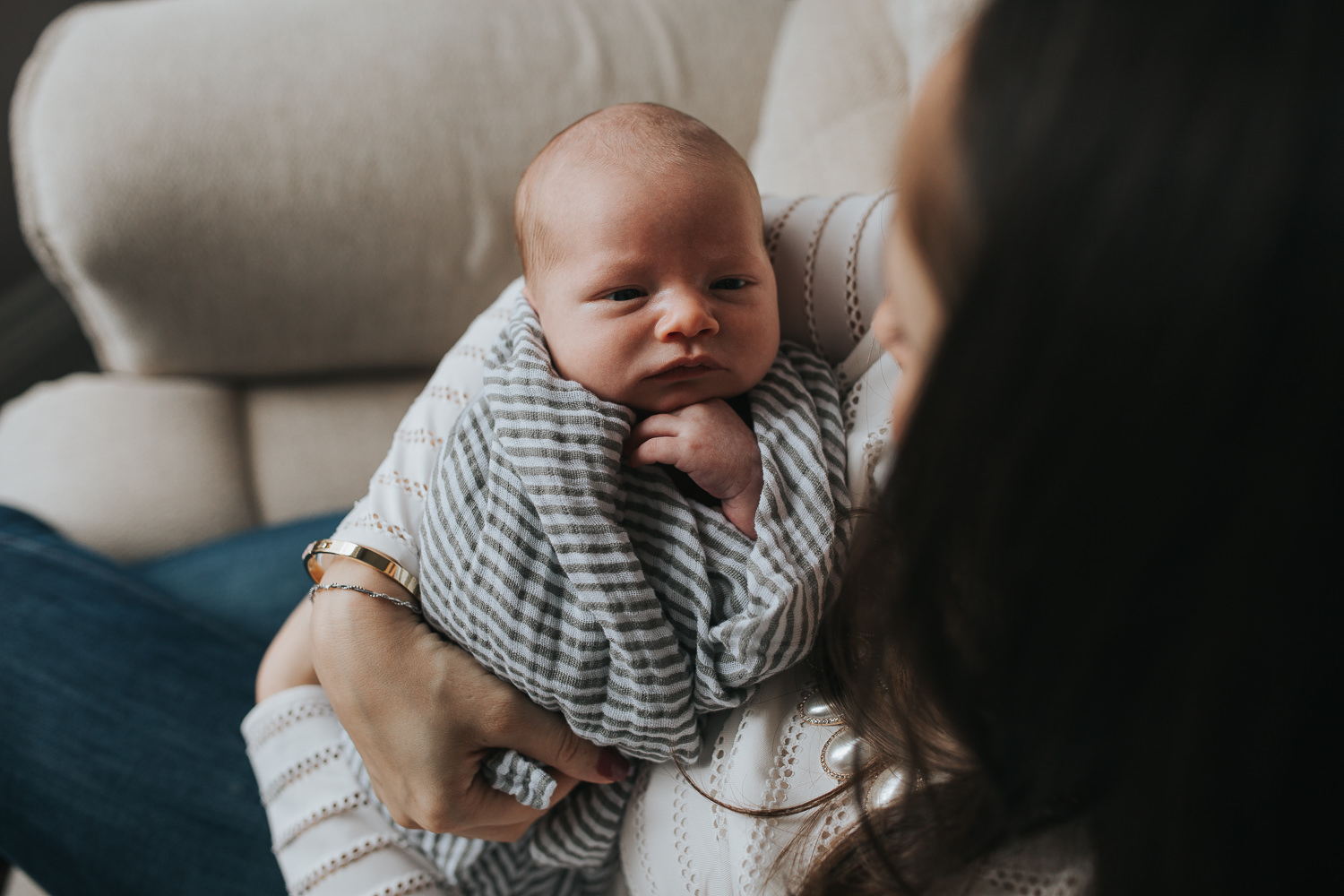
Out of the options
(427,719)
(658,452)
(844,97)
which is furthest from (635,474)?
(844,97)

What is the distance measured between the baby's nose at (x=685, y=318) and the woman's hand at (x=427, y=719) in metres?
0.32

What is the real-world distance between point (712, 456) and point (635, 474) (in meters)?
0.07

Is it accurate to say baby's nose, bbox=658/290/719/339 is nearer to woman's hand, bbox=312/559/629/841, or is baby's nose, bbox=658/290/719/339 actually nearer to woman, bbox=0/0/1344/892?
woman, bbox=0/0/1344/892

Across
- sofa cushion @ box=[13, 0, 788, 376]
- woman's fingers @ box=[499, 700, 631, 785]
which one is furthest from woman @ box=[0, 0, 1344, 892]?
sofa cushion @ box=[13, 0, 788, 376]

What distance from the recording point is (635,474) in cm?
64

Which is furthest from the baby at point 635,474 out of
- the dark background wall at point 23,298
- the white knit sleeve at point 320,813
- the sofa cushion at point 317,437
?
the dark background wall at point 23,298

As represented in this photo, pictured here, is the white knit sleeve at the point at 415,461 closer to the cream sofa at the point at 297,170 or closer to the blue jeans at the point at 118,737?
the blue jeans at the point at 118,737

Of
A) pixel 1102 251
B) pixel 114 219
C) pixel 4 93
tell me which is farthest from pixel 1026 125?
pixel 4 93

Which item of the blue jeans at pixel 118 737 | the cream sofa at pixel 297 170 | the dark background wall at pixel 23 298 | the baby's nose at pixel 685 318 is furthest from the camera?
the dark background wall at pixel 23 298

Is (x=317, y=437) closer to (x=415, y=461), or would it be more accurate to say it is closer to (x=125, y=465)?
(x=125, y=465)

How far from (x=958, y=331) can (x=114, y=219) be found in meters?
1.15

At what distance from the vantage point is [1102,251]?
0.31 meters

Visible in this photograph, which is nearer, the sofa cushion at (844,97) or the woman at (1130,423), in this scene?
the woman at (1130,423)

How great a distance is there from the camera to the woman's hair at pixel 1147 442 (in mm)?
295
